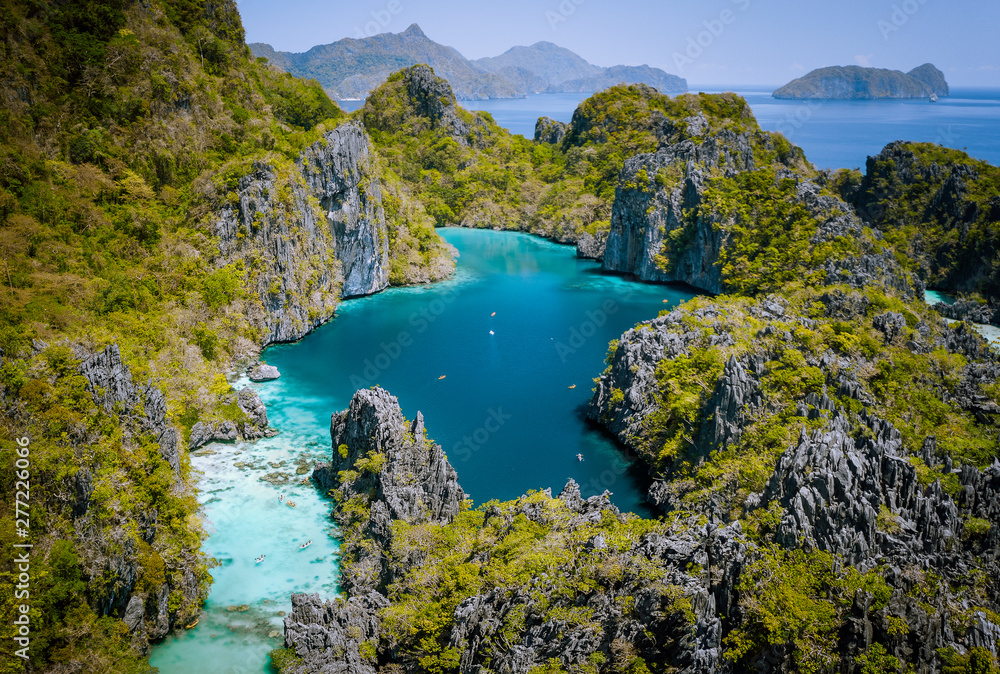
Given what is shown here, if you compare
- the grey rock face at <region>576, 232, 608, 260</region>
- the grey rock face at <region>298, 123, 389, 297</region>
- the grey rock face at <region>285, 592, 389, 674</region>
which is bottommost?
the grey rock face at <region>285, 592, 389, 674</region>

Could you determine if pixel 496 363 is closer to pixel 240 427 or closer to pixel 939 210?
pixel 240 427

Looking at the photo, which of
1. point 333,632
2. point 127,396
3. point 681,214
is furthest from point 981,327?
point 127,396

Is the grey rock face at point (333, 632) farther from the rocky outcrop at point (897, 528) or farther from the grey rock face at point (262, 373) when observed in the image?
the grey rock face at point (262, 373)

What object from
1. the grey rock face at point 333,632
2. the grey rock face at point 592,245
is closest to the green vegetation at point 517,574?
the grey rock face at point 333,632

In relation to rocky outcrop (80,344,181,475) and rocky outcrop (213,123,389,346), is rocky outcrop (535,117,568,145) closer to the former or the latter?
rocky outcrop (213,123,389,346)

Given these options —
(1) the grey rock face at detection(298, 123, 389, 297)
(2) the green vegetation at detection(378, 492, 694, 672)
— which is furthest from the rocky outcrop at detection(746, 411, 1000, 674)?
(1) the grey rock face at detection(298, 123, 389, 297)
